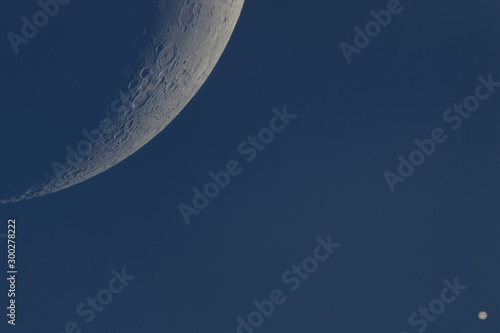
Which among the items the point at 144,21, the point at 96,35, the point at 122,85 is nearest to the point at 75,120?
the point at 122,85

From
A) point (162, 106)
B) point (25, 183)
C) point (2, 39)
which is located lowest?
point (162, 106)

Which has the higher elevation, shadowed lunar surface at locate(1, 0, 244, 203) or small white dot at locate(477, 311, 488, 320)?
shadowed lunar surface at locate(1, 0, 244, 203)

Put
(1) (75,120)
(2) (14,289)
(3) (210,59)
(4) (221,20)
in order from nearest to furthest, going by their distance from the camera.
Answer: (1) (75,120), (4) (221,20), (3) (210,59), (2) (14,289)

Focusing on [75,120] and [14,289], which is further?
[14,289]

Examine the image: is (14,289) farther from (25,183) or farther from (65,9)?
(65,9)

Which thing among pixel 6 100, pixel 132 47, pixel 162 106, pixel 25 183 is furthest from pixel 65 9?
pixel 25 183

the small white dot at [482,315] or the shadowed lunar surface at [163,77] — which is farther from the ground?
the shadowed lunar surface at [163,77]

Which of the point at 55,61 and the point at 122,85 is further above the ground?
the point at 55,61

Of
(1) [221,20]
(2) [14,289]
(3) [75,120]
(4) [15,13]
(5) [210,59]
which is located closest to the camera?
(4) [15,13]
